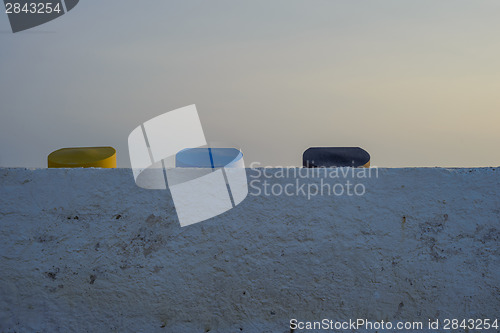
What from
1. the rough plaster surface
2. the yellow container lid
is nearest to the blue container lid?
the yellow container lid

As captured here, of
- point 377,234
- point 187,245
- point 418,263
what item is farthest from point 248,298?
point 418,263

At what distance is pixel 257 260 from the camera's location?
6.73 ft

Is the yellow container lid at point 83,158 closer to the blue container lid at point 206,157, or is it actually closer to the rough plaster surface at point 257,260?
the blue container lid at point 206,157

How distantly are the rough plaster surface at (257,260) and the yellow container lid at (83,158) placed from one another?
1141 millimetres

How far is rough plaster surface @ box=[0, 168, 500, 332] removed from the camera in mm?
2035

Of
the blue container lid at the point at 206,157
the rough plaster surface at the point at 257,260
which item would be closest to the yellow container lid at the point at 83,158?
the blue container lid at the point at 206,157

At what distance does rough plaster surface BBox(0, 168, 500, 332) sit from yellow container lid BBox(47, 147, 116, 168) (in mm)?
1141

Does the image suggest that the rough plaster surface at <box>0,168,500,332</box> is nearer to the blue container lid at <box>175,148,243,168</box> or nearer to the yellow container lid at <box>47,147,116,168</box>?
the blue container lid at <box>175,148,243,168</box>

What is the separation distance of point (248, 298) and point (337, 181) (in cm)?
66

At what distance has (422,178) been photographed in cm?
213

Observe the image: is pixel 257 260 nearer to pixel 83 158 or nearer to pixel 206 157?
pixel 206 157

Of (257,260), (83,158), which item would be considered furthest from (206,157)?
(257,260)

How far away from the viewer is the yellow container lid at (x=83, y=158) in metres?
3.23

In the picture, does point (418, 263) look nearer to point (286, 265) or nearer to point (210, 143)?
point (286, 265)
